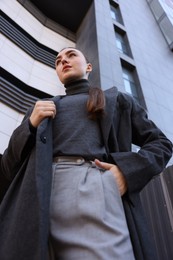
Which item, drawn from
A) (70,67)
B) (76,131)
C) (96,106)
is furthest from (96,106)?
(70,67)

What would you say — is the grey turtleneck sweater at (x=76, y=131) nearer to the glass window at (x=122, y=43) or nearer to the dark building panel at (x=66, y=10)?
the glass window at (x=122, y=43)

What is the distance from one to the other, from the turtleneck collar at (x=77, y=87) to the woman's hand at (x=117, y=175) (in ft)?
2.51

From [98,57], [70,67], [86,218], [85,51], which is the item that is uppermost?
[85,51]

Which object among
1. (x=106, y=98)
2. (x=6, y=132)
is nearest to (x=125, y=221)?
(x=106, y=98)

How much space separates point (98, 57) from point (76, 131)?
505 centimetres

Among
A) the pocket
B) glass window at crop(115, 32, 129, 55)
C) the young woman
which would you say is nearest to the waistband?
the young woman

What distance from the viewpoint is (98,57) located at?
6.05 metres

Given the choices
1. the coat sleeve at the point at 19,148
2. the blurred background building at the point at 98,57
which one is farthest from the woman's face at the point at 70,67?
the blurred background building at the point at 98,57

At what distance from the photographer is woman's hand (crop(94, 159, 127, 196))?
1185 mm

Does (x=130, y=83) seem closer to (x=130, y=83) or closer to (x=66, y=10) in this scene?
(x=130, y=83)

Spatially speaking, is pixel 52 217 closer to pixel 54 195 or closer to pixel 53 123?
pixel 54 195

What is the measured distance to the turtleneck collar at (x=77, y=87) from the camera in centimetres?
182

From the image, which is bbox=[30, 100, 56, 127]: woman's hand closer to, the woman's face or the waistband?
the waistband

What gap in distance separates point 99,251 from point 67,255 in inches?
6.2
